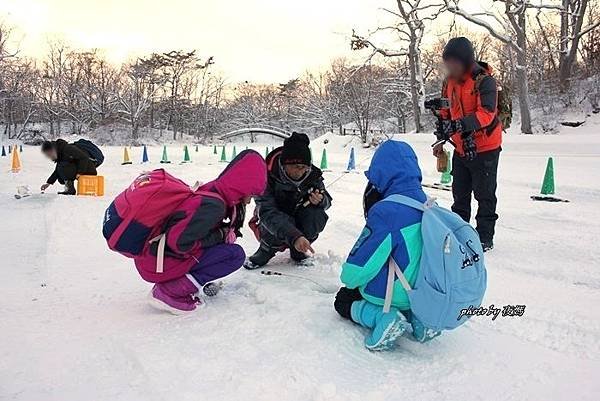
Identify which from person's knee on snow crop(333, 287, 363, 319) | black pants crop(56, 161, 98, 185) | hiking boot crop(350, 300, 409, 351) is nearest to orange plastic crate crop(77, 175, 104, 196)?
black pants crop(56, 161, 98, 185)

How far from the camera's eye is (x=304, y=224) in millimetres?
3672

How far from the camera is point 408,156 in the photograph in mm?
2400

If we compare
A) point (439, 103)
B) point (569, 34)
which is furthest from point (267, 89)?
point (439, 103)

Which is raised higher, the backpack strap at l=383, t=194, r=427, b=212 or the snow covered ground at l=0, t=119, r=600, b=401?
the backpack strap at l=383, t=194, r=427, b=212

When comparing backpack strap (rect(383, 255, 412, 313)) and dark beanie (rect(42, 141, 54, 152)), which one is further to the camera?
dark beanie (rect(42, 141, 54, 152))

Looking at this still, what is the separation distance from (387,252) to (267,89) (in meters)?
55.1

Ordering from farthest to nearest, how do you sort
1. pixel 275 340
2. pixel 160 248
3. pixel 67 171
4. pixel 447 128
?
1. pixel 67 171
2. pixel 447 128
3. pixel 160 248
4. pixel 275 340

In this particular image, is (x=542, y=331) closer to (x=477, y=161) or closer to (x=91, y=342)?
(x=477, y=161)

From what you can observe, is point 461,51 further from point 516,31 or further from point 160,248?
point 516,31

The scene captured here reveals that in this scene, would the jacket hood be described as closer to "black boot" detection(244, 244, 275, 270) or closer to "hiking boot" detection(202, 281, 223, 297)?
"hiking boot" detection(202, 281, 223, 297)

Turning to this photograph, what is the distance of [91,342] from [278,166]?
5.87 feet

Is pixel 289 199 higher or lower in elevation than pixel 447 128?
lower

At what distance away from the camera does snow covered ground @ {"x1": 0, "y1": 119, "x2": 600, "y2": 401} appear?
1939mm

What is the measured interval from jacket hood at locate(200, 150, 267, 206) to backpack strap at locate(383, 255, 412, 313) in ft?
3.12
